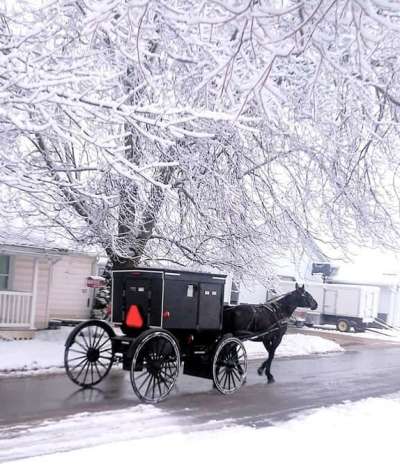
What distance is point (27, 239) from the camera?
17.5 meters

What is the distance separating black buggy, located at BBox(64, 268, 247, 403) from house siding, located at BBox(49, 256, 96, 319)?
12.1m

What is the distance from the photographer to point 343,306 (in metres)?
31.1

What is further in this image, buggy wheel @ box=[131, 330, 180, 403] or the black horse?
the black horse

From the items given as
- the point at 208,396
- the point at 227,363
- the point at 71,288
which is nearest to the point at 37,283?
the point at 71,288

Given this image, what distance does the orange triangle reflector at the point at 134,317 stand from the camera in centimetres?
1039

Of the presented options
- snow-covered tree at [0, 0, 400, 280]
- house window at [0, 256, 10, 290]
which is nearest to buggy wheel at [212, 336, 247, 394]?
snow-covered tree at [0, 0, 400, 280]

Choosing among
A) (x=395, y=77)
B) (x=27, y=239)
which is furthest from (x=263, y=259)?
(x=395, y=77)

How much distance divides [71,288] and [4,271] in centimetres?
441

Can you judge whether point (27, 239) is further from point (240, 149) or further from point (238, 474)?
point (238, 474)

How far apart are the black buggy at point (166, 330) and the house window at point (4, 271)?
8.92 meters

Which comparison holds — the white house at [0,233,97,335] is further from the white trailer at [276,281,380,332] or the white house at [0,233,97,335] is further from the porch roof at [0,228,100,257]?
the white trailer at [276,281,380,332]

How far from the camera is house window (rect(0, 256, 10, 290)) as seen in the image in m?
19.3

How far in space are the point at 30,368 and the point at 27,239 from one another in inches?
228

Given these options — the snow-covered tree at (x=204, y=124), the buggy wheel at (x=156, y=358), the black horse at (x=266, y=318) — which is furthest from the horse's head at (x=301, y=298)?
the buggy wheel at (x=156, y=358)
